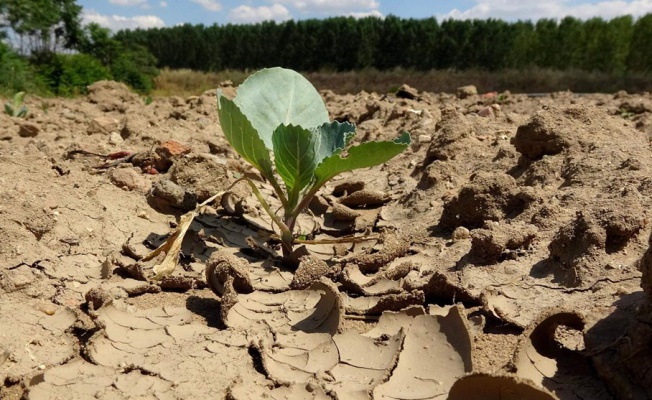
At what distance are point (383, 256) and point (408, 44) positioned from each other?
69.8 ft

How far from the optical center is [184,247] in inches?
112

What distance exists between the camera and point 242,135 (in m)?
2.76

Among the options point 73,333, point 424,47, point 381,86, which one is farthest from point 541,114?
point 424,47

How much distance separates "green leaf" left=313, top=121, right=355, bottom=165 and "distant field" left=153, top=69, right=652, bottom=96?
36.2 ft

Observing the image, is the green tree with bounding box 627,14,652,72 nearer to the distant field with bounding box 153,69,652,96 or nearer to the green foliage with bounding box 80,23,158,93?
the distant field with bounding box 153,69,652,96

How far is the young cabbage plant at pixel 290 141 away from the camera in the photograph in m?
2.69

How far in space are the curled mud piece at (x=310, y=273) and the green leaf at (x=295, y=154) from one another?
458 millimetres

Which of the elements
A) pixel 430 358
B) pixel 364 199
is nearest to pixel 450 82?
pixel 364 199

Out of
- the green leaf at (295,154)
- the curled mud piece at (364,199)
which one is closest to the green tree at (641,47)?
the curled mud piece at (364,199)

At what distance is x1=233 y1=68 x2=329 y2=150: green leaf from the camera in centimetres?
311

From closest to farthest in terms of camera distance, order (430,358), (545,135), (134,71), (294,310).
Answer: (430,358) < (294,310) < (545,135) < (134,71)

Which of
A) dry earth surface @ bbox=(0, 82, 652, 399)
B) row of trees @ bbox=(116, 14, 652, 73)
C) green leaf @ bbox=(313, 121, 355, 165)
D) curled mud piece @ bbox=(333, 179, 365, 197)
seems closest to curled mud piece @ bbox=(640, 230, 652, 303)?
dry earth surface @ bbox=(0, 82, 652, 399)

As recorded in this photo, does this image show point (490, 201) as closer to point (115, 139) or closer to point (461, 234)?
point (461, 234)

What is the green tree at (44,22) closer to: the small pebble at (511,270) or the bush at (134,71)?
the bush at (134,71)
